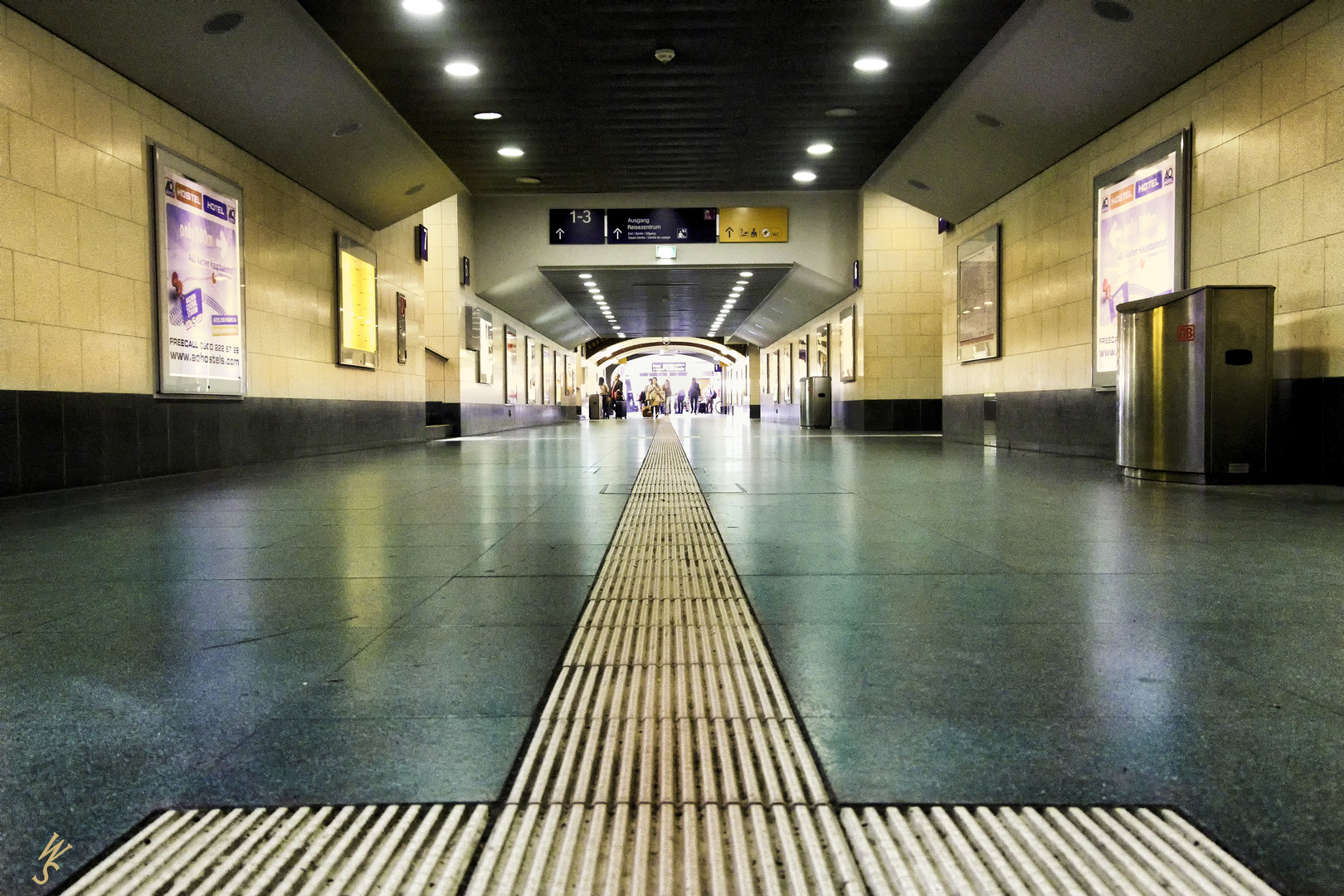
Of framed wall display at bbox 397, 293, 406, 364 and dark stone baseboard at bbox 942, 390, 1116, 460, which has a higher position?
framed wall display at bbox 397, 293, 406, 364

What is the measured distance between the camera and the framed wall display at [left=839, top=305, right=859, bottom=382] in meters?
20.4

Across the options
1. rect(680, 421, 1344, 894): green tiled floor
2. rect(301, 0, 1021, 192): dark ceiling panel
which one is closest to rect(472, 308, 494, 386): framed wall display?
rect(301, 0, 1021, 192): dark ceiling panel

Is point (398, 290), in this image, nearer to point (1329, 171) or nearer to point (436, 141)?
point (436, 141)

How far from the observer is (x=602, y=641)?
2.30 meters

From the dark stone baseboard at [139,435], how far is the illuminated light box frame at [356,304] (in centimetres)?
104

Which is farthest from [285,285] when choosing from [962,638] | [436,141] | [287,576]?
[962,638]

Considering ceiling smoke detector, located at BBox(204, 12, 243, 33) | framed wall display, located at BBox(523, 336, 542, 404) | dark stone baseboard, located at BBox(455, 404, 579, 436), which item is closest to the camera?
ceiling smoke detector, located at BBox(204, 12, 243, 33)

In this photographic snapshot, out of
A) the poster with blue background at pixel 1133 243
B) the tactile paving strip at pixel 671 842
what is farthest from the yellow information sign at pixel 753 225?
the tactile paving strip at pixel 671 842

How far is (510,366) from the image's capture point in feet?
80.1

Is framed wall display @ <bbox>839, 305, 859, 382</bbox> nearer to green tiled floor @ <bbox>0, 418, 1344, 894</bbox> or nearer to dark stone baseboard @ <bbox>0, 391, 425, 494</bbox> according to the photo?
dark stone baseboard @ <bbox>0, 391, 425, 494</bbox>

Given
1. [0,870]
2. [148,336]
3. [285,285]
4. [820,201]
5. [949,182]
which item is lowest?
[0,870]

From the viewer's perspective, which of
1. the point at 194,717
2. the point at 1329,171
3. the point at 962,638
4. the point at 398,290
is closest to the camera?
the point at 194,717

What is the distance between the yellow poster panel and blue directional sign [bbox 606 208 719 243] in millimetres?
6335

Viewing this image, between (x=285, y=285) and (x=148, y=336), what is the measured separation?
3.17 metres
